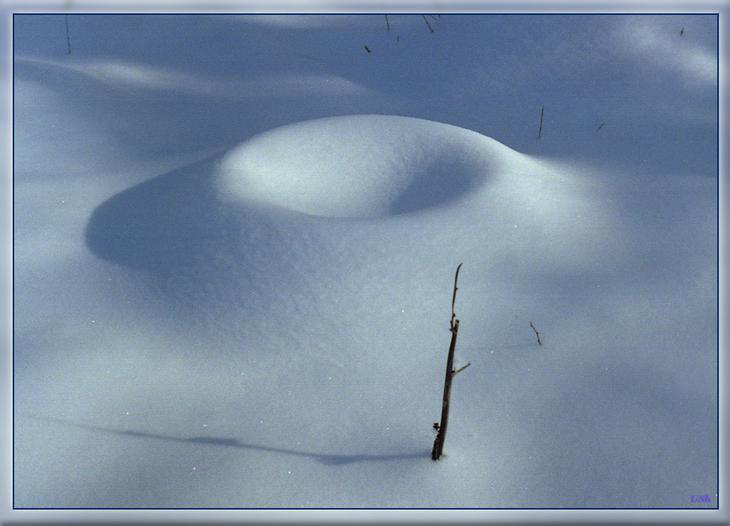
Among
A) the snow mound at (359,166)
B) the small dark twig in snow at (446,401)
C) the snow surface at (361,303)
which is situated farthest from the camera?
the snow mound at (359,166)

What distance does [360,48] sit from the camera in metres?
4.50

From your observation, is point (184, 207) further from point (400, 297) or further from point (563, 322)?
point (563, 322)

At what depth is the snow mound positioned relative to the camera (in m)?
2.55

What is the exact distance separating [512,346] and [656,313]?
440 millimetres

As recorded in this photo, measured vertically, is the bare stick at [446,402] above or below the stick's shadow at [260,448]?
above

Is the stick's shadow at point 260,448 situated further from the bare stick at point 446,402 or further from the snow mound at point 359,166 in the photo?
the snow mound at point 359,166

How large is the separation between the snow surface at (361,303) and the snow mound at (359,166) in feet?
0.03

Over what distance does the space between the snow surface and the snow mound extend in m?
0.01

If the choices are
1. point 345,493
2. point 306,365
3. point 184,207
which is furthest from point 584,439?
point 184,207

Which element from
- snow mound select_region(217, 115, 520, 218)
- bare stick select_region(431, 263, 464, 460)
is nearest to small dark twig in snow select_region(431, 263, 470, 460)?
bare stick select_region(431, 263, 464, 460)

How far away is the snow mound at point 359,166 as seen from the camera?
2.55 meters

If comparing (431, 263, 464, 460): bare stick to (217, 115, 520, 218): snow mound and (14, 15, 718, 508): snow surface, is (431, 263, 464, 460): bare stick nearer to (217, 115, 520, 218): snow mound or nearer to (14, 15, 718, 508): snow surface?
(14, 15, 718, 508): snow surface

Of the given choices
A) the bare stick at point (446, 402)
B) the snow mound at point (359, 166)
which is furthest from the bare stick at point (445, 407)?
the snow mound at point (359, 166)

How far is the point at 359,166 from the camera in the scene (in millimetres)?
2719
